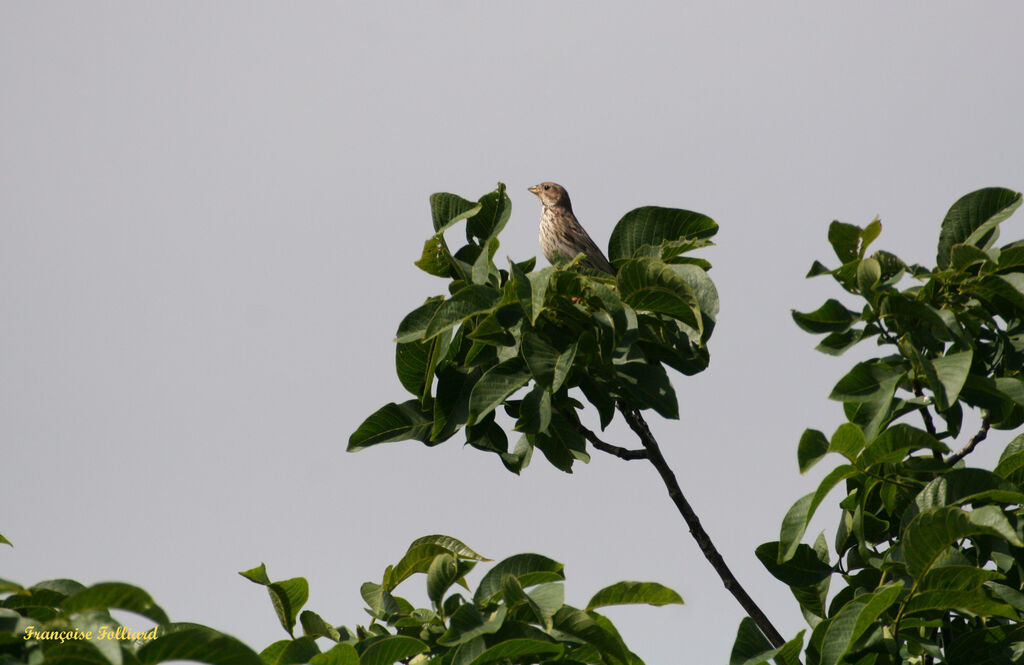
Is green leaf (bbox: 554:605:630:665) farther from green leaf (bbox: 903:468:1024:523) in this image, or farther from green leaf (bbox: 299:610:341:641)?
green leaf (bbox: 903:468:1024:523)

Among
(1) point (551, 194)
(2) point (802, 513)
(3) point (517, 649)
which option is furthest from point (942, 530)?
(1) point (551, 194)

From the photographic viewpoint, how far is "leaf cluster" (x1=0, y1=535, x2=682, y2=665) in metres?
2.07

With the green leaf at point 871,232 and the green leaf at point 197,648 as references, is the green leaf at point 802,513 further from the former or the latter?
the green leaf at point 197,648

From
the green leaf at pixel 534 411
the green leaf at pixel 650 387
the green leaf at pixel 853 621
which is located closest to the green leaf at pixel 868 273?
the green leaf at pixel 650 387

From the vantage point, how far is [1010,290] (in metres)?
3.25

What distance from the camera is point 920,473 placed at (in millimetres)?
3316

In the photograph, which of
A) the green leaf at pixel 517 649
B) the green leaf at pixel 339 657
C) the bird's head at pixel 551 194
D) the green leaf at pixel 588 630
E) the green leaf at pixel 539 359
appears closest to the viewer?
the green leaf at pixel 517 649

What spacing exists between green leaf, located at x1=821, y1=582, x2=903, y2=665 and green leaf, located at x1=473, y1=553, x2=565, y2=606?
78cm

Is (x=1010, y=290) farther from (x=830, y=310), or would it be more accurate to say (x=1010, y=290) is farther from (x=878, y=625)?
(x=878, y=625)

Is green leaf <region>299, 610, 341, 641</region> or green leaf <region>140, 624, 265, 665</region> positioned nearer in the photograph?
green leaf <region>140, 624, 265, 665</region>

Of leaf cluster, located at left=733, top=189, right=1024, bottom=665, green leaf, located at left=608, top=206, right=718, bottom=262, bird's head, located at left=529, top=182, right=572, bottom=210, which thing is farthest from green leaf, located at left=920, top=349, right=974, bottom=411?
bird's head, located at left=529, top=182, right=572, bottom=210

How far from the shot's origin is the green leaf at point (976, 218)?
3455mm

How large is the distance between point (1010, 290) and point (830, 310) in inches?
22.3

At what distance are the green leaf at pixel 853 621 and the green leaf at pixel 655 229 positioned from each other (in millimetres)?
1274
